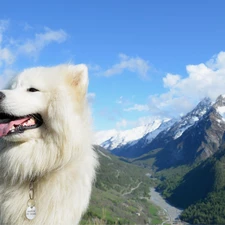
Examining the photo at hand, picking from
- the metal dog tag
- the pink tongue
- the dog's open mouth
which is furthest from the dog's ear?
the metal dog tag

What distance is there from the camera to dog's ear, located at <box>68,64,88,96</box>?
5.49m

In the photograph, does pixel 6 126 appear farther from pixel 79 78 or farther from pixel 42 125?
pixel 79 78

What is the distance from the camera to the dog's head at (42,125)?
5055 millimetres

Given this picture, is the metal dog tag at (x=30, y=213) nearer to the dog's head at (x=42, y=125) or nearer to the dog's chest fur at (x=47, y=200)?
the dog's chest fur at (x=47, y=200)

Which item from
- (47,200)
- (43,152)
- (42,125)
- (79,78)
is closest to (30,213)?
(47,200)

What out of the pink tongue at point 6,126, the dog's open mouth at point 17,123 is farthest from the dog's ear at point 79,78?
the pink tongue at point 6,126

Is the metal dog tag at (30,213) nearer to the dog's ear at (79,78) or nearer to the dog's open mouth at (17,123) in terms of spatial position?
the dog's open mouth at (17,123)

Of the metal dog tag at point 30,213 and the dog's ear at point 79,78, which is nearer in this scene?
the metal dog tag at point 30,213

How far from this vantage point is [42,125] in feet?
17.3

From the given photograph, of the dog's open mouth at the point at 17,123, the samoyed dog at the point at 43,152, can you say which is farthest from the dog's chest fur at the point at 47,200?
the dog's open mouth at the point at 17,123

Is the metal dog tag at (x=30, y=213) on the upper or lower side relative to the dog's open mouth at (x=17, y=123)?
lower

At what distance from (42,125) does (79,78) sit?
1.02 m

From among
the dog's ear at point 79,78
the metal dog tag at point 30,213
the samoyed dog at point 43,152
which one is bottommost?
the metal dog tag at point 30,213

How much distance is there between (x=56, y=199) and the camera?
17.0 feet
